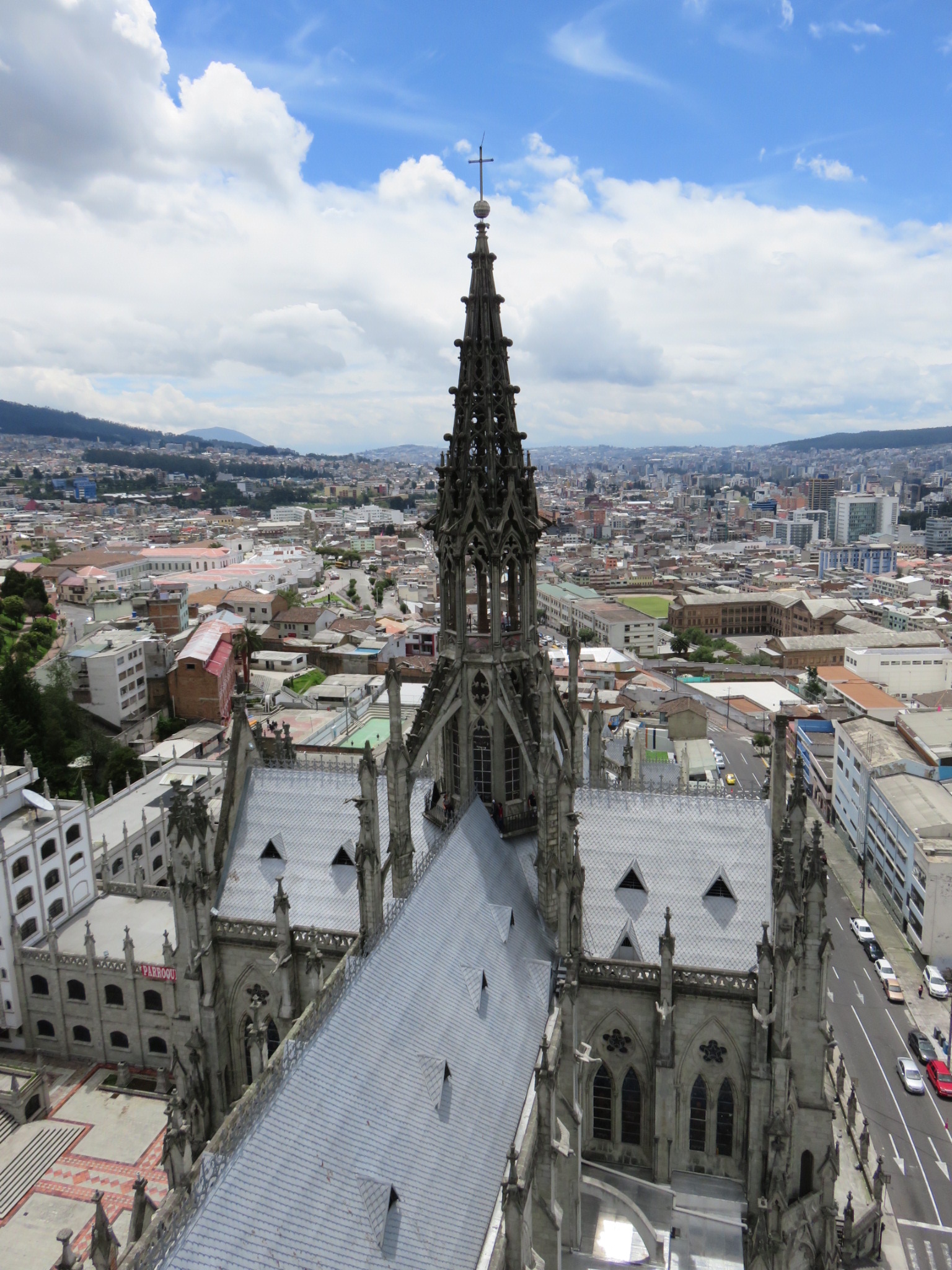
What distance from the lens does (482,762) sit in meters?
31.9

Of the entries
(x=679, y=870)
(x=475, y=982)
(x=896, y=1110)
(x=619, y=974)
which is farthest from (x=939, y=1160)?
(x=475, y=982)

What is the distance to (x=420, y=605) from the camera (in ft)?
613

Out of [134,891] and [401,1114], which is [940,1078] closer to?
[401,1114]

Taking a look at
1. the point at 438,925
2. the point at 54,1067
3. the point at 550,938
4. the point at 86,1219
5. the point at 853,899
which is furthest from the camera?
the point at 853,899

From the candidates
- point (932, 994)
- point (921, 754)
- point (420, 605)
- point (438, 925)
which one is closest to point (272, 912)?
point (438, 925)

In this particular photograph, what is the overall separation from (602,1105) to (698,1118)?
316 centimetres

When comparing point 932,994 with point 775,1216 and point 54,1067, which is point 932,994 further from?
point 54,1067

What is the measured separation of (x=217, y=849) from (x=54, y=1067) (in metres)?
24.9

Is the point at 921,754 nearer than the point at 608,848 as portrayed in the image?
No

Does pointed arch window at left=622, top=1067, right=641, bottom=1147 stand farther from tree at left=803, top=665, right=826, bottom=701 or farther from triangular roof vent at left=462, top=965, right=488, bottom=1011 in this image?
tree at left=803, top=665, right=826, bottom=701

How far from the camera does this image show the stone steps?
3725 cm

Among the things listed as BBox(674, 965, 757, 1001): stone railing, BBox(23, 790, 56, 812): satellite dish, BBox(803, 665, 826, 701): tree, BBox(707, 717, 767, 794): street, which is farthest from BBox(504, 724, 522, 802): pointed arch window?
BBox(803, 665, 826, 701): tree

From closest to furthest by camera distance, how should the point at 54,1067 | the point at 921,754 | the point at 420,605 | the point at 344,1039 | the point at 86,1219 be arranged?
1. the point at 344,1039
2. the point at 86,1219
3. the point at 54,1067
4. the point at 921,754
5. the point at 420,605

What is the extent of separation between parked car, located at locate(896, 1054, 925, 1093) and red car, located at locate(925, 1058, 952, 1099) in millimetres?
673
